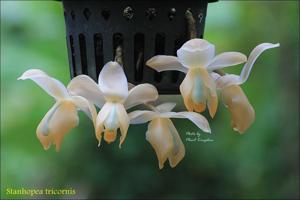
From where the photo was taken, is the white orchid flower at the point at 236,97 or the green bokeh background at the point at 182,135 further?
the green bokeh background at the point at 182,135

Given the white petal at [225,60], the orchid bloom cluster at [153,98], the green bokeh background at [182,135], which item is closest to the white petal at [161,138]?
the orchid bloom cluster at [153,98]

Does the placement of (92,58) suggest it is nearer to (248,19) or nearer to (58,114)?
(58,114)

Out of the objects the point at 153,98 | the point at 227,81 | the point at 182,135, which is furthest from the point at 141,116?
the point at 182,135

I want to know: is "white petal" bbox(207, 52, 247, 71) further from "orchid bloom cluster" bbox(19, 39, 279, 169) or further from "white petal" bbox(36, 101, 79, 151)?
"white petal" bbox(36, 101, 79, 151)

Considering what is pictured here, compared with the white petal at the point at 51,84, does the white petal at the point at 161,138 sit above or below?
below

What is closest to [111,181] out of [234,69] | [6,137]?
[6,137]

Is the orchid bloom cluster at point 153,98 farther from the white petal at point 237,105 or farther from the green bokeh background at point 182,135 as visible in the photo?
the green bokeh background at point 182,135
